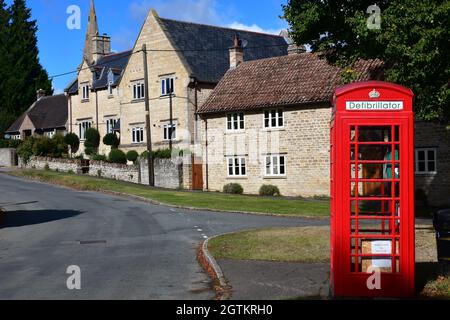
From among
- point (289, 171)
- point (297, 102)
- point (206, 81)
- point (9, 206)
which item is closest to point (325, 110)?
point (297, 102)

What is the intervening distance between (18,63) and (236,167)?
4488cm

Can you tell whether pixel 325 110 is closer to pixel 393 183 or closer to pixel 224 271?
pixel 224 271

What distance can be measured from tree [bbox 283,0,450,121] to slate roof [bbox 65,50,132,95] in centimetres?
3326

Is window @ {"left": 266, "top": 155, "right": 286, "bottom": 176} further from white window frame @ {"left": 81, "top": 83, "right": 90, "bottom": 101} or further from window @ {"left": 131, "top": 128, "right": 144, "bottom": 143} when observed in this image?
white window frame @ {"left": 81, "top": 83, "right": 90, "bottom": 101}

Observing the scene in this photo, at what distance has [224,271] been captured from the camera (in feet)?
38.7

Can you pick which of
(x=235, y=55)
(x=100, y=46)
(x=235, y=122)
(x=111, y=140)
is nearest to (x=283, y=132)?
(x=235, y=122)

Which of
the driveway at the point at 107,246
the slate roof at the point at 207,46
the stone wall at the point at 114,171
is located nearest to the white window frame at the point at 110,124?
the stone wall at the point at 114,171

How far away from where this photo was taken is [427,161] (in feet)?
103

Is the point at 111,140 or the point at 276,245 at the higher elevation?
the point at 111,140

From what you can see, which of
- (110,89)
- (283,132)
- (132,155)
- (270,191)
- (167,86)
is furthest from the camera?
(110,89)

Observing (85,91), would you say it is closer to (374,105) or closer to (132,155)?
(132,155)

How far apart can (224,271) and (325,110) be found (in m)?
24.3

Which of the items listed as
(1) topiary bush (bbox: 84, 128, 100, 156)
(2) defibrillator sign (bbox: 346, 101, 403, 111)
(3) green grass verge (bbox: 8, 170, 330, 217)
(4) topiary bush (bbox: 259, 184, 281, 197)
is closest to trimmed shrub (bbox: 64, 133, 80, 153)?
(1) topiary bush (bbox: 84, 128, 100, 156)
